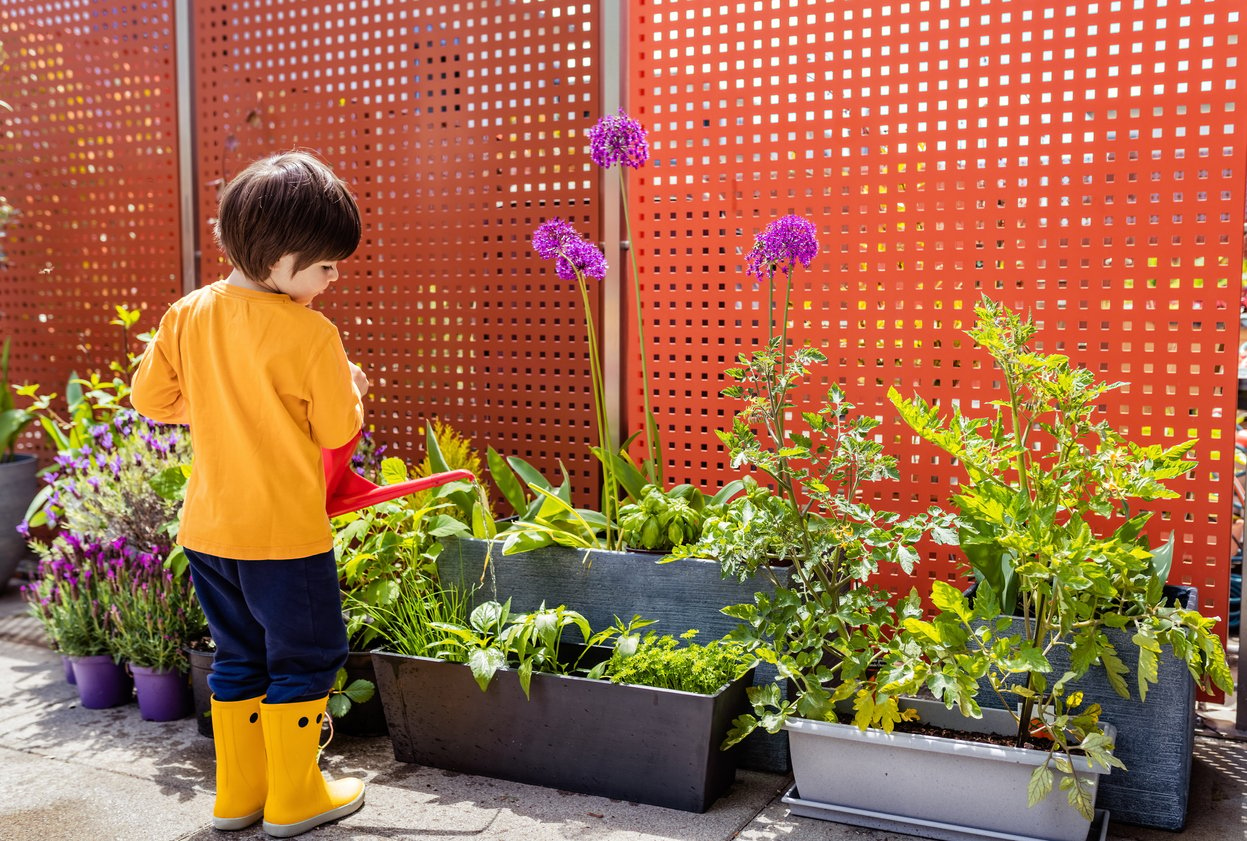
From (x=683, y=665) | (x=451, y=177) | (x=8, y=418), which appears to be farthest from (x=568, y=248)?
(x=8, y=418)

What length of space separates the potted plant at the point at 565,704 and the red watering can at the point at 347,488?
0.39 m

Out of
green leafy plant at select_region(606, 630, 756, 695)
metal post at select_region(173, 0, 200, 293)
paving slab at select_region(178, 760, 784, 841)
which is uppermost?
metal post at select_region(173, 0, 200, 293)

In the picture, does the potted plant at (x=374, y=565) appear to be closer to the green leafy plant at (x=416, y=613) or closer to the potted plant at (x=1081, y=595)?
the green leafy plant at (x=416, y=613)

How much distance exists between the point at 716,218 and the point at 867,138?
531mm

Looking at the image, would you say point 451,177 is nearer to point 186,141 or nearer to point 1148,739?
point 186,141

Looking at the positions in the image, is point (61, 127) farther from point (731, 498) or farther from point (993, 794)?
point (993, 794)

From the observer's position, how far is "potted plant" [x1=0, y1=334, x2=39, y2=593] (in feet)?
15.6

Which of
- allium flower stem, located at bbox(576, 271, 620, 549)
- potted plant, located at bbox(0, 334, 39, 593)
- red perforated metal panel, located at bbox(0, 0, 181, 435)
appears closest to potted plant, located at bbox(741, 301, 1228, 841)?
allium flower stem, located at bbox(576, 271, 620, 549)

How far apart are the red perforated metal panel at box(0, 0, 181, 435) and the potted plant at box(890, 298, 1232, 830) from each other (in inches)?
137

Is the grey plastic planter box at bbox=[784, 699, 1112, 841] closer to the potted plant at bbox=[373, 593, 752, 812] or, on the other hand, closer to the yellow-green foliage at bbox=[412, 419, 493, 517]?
the potted plant at bbox=[373, 593, 752, 812]

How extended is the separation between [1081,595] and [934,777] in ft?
1.78

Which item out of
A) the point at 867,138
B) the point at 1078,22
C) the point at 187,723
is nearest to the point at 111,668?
the point at 187,723

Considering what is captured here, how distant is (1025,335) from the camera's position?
101 inches

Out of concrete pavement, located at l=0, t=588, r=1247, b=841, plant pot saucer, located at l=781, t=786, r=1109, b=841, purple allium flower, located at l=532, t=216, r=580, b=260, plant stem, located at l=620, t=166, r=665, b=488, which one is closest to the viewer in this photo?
plant pot saucer, located at l=781, t=786, r=1109, b=841
